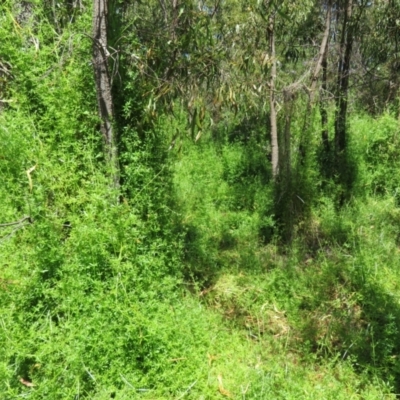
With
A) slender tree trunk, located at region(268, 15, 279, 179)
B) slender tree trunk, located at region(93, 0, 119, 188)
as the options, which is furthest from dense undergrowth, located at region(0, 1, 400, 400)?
slender tree trunk, located at region(268, 15, 279, 179)

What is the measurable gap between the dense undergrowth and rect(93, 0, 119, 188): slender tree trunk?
0.13m

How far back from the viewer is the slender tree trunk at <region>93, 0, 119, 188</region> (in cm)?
286

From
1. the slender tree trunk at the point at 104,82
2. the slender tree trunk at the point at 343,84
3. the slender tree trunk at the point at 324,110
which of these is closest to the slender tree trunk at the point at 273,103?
the slender tree trunk at the point at 324,110

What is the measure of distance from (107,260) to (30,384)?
0.93m

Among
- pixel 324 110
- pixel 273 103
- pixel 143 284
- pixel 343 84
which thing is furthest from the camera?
pixel 343 84

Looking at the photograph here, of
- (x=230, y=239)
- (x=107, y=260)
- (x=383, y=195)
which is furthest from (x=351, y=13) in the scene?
(x=107, y=260)

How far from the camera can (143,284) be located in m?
2.90

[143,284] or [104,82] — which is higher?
[104,82]

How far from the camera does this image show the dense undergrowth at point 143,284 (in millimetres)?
2461

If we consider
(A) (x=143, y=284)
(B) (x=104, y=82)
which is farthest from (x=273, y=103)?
(A) (x=143, y=284)

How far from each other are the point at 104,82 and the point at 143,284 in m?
Result: 1.63

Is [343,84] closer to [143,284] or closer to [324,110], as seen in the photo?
[324,110]

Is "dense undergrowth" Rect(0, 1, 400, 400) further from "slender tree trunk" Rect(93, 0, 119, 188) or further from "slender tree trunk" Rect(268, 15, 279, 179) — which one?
"slender tree trunk" Rect(268, 15, 279, 179)

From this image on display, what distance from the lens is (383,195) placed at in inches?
207
